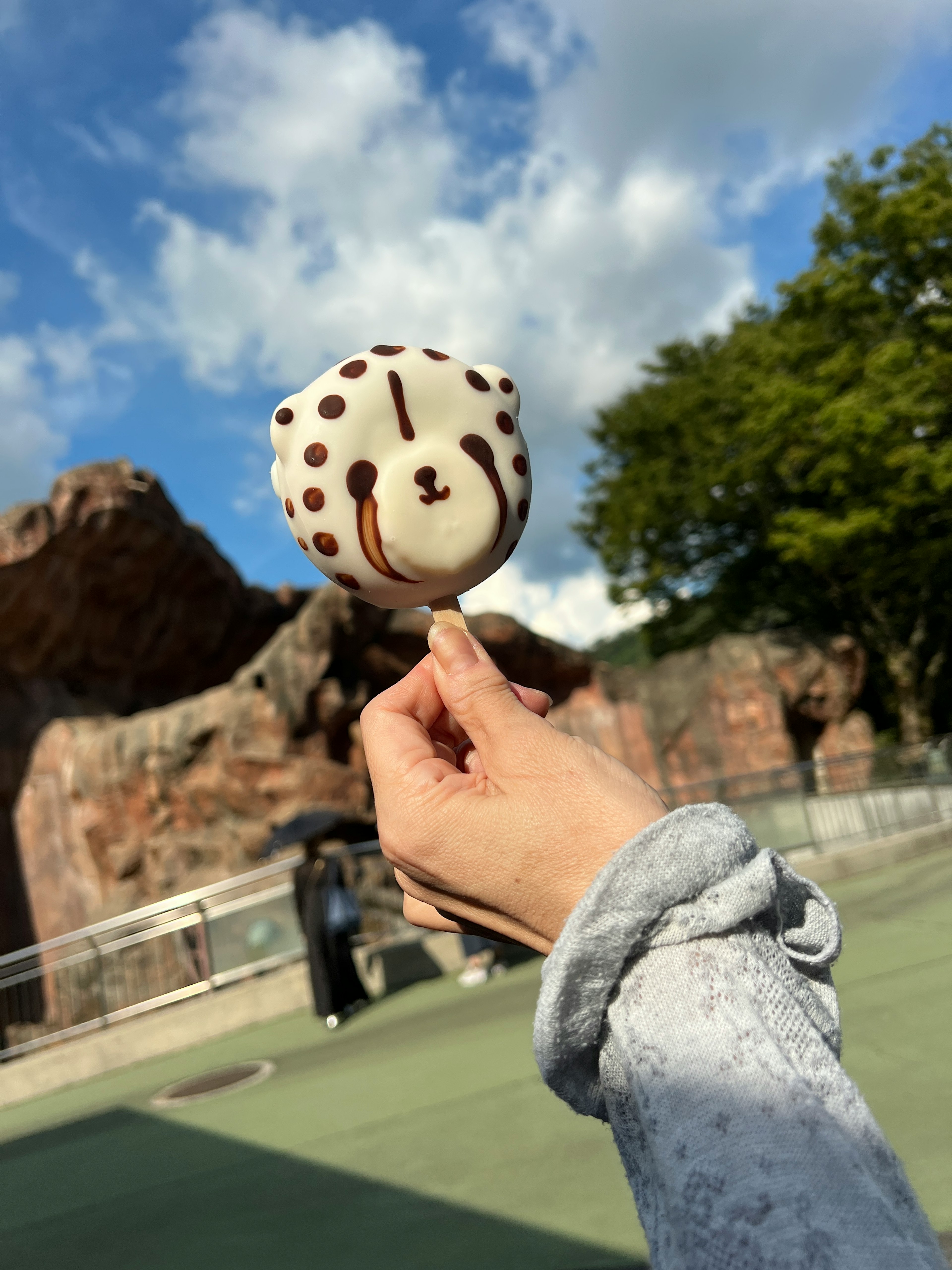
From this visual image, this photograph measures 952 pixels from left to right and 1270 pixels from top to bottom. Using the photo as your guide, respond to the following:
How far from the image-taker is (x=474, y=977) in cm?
903

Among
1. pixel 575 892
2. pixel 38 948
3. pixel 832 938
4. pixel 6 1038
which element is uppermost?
pixel 575 892

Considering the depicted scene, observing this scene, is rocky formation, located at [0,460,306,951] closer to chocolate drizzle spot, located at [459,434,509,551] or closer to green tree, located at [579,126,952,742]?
green tree, located at [579,126,952,742]

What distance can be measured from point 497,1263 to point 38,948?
26.0ft

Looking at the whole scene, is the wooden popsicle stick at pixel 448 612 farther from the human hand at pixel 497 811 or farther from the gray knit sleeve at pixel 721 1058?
the gray knit sleeve at pixel 721 1058

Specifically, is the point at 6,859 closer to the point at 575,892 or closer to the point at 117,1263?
the point at 117,1263

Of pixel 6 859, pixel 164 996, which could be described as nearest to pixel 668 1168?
pixel 164 996

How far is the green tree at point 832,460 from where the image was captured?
62.8 ft

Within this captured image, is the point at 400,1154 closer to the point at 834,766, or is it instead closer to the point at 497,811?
the point at 497,811

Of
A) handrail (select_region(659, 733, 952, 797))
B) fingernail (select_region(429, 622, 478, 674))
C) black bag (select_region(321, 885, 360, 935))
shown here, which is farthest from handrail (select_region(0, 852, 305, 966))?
fingernail (select_region(429, 622, 478, 674))

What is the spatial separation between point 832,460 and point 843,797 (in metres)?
9.81

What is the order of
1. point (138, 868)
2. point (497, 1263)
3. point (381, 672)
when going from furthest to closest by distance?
point (381, 672) < point (138, 868) < point (497, 1263)

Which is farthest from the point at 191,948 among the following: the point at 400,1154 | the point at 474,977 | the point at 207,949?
the point at 400,1154

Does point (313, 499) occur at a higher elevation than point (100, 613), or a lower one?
lower

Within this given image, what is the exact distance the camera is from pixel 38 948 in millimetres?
9539
